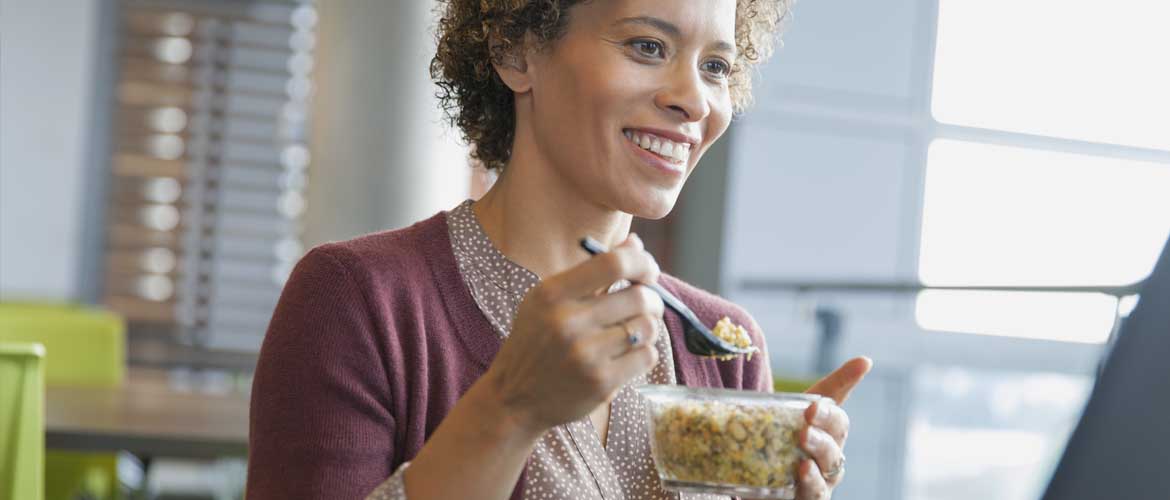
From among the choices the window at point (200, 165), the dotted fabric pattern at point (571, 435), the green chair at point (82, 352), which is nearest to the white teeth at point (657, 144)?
the dotted fabric pattern at point (571, 435)

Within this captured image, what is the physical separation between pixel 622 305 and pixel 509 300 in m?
0.46

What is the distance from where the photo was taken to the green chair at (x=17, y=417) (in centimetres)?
192

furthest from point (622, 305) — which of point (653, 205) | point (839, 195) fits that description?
point (839, 195)

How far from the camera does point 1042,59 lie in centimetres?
504

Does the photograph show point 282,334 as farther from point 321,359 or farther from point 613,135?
point 613,135

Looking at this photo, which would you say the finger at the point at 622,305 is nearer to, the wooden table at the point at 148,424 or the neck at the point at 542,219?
the neck at the point at 542,219

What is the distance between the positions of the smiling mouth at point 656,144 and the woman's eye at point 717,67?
0.32 feet

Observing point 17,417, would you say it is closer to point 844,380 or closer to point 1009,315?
point 844,380

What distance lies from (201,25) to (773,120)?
2652 mm

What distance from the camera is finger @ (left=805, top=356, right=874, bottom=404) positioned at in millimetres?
1205

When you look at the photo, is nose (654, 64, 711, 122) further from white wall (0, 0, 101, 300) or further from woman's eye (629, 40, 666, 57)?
white wall (0, 0, 101, 300)

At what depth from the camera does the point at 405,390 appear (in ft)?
4.09

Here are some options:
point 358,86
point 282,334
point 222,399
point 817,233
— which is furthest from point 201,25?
point 282,334

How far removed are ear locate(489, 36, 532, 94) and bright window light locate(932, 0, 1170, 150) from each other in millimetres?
3939
